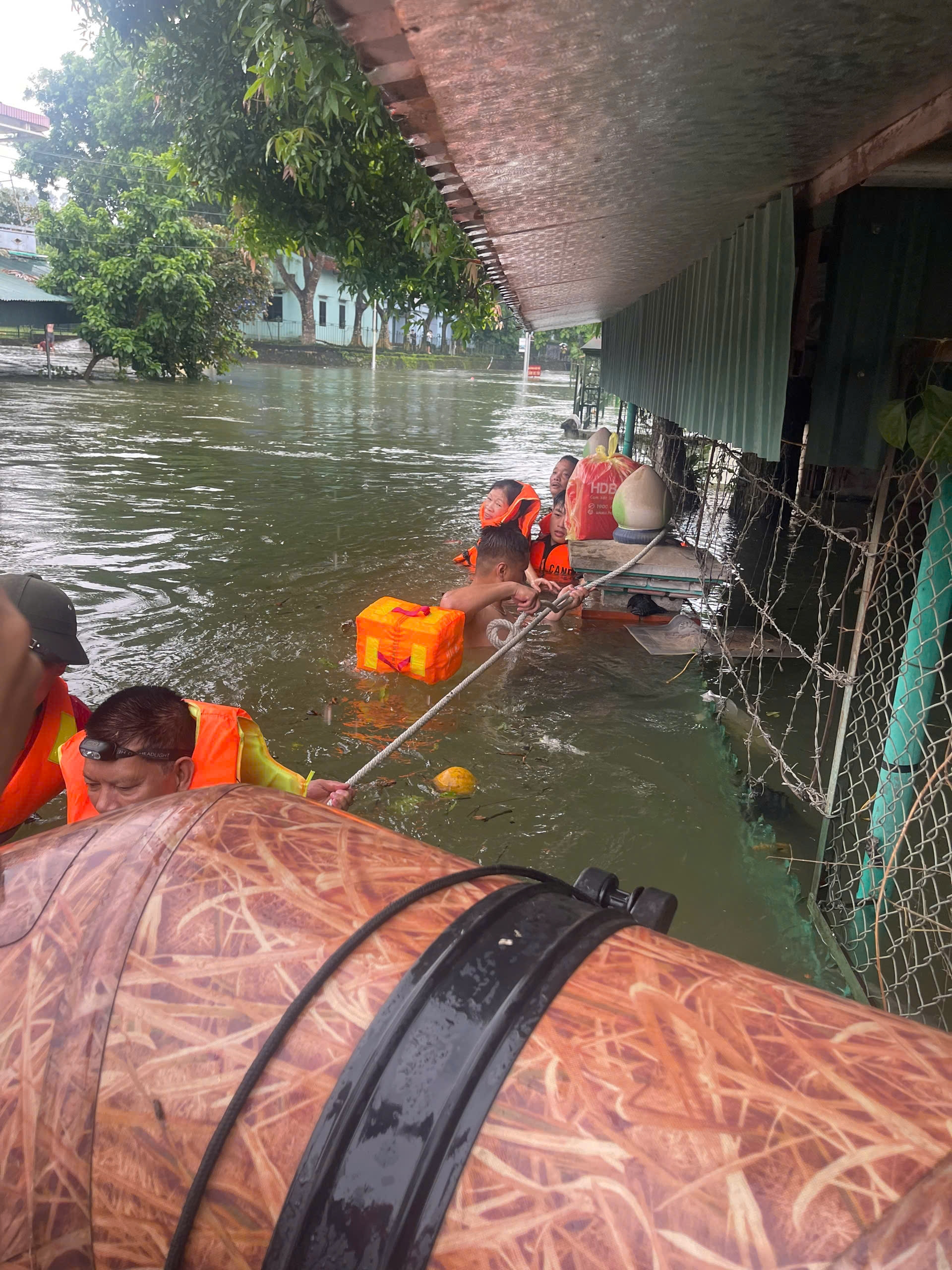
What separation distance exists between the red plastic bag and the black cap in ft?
16.5

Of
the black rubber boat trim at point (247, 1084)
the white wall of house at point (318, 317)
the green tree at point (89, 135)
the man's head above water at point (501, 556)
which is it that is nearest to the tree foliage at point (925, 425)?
the black rubber boat trim at point (247, 1084)

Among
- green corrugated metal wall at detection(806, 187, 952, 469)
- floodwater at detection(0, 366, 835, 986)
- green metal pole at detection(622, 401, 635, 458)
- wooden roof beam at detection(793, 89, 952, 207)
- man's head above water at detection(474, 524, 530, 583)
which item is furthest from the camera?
green metal pole at detection(622, 401, 635, 458)

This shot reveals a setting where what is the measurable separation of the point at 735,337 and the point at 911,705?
92.7 inches

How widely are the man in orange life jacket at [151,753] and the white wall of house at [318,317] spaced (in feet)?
144

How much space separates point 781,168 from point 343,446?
48.8 ft

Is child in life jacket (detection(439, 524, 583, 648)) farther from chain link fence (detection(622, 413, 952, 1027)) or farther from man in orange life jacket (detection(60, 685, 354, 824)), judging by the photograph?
man in orange life jacket (detection(60, 685, 354, 824))

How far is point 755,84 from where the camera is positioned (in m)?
2.26

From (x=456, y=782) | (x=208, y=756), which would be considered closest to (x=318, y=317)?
(x=456, y=782)

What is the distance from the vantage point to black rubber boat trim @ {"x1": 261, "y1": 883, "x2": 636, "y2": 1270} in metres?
0.93

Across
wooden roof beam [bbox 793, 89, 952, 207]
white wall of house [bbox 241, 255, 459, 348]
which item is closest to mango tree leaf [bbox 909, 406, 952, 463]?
wooden roof beam [bbox 793, 89, 952, 207]

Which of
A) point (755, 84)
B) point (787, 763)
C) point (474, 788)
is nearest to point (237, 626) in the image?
point (474, 788)

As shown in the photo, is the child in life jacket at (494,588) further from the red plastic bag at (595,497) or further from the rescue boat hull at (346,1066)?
the rescue boat hull at (346,1066)

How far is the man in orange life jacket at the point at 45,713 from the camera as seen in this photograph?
11.5 ft

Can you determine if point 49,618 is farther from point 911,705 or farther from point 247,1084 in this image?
point 911,705
